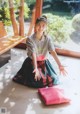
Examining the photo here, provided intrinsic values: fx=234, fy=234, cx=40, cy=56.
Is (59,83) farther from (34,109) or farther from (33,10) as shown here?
(33,10)

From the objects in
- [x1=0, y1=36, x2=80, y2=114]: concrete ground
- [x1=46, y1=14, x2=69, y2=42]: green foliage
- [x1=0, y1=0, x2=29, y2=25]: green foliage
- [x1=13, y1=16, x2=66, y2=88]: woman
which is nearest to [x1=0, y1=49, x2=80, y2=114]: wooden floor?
[x1=0, y1=36, x2=80, y2=114]: concrete ground

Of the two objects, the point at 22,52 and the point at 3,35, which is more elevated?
the point at 3,35

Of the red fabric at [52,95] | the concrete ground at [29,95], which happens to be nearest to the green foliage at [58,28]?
the concrete ground at [29,95]

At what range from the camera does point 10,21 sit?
4.29 metres

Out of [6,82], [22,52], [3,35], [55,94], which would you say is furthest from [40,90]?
[22,52]

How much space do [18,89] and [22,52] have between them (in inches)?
56.1

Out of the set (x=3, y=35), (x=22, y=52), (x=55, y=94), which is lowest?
(x=22, y=52)

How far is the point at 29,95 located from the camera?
2.78 m

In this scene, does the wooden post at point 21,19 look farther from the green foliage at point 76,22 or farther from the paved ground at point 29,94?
the green foliage at point 76,22

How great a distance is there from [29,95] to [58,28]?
1.74m

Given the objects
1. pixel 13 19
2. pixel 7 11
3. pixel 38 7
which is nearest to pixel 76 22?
pixel 38 7

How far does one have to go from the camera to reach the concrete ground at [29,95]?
2471 millimetres

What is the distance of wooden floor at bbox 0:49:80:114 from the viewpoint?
247 cm

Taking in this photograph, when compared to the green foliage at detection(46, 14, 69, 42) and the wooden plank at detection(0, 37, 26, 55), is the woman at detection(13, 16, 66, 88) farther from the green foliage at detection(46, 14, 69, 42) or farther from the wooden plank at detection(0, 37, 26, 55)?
the green foliage at detection(46, 14, 69, 42)
